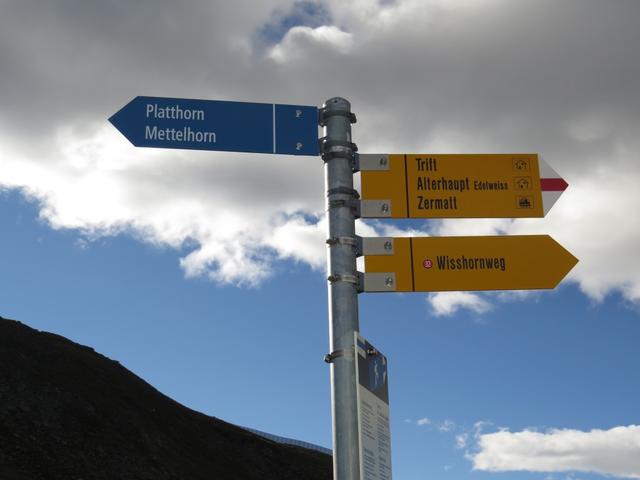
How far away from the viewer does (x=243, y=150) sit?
684 centimetres

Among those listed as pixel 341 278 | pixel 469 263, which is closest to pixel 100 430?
pixel 469 263

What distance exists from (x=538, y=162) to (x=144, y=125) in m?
3.44

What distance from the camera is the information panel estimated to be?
544 cm

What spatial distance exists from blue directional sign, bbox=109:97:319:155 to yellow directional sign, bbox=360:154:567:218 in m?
0.74

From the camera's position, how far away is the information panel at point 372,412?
214 inches

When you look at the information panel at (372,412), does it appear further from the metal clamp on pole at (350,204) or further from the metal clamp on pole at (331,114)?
the metal clamp on pole at (331,114)

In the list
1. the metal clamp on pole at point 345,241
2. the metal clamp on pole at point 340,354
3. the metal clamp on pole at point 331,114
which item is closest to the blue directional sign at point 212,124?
the metal clamp on pole at point 331,114

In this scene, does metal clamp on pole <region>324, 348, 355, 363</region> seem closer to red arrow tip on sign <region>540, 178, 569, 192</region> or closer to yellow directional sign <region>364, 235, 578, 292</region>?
yellow directional sign <region>364, 235, 578, 292</region>

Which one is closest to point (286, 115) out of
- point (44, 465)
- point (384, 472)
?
point (384, 472)

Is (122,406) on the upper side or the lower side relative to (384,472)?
upper

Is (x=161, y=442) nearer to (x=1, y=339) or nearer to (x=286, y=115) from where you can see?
(x=1, y=339)

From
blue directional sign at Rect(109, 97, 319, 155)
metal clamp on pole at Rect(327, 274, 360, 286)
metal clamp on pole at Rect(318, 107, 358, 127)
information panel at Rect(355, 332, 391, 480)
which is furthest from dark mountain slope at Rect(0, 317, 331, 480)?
metal clamp on pole at Rect(327, 274, 360, 286)

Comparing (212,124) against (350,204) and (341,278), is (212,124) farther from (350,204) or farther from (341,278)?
(341,278)

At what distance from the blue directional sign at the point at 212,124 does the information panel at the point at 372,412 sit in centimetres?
195
